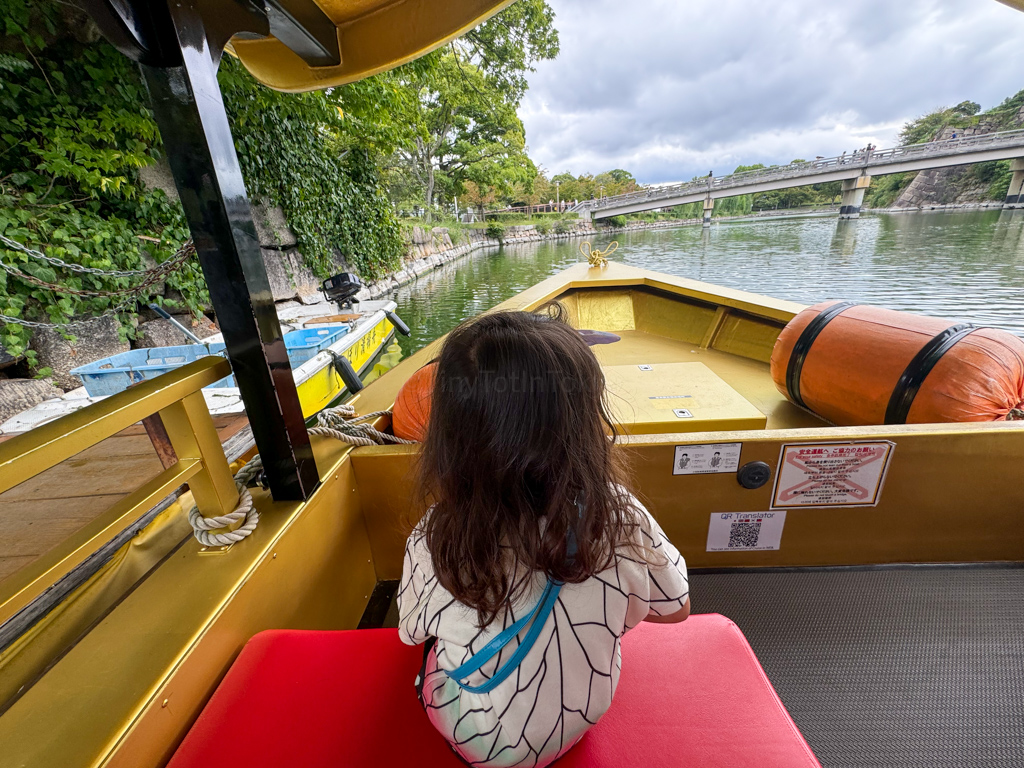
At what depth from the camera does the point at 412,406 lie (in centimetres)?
150

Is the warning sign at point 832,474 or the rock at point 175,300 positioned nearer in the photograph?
the warning sign at point 832,474

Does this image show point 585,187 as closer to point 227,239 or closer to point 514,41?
point 514,41

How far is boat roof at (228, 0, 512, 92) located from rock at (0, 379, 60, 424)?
4.05 m

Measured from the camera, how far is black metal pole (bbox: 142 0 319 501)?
0.83 m

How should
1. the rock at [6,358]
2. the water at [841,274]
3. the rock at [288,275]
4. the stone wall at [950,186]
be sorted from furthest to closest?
the stone wall at [950,186]
the water at [841,274]
the rock at [288,275]
the rock at [6,358]

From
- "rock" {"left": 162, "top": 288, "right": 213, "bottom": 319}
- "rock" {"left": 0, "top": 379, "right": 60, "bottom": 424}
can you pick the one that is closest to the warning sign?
"rock" {"left": 0, "top": 379, "right": 60, "bottom": 424}

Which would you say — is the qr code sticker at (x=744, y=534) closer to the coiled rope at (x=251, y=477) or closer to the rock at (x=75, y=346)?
the coiled rope at (x=251, y=477)

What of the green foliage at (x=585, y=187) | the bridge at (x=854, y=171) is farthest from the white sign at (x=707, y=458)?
the green foliage at (x=585, y=187)

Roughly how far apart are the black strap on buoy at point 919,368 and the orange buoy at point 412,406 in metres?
1.60

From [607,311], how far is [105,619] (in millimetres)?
3727

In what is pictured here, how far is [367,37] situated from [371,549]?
163 centimetres

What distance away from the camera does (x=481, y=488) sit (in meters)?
0.64

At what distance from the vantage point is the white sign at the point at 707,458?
1235 mm

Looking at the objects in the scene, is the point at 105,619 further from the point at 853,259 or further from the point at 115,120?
the point at 853,259
